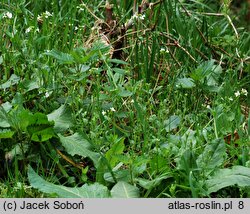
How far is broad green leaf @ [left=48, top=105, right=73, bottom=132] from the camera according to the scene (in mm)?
3309

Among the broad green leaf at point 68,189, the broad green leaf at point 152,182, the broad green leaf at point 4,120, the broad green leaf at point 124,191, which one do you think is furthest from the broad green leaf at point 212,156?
the broad green leaf at point 4,120

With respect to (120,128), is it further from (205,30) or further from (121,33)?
(205,30)

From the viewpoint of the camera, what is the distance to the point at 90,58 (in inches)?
144

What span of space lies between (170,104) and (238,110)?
37 cm

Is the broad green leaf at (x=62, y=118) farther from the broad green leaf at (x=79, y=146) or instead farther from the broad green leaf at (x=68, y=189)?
the broad green leaf at (x=68, y=189)

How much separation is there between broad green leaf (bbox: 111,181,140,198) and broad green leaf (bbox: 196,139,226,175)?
300mm

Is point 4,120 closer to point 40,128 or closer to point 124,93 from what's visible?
point 40,128

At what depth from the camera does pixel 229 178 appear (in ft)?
9.77

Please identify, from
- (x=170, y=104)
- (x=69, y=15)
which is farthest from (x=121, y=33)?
(x=170, y=104)

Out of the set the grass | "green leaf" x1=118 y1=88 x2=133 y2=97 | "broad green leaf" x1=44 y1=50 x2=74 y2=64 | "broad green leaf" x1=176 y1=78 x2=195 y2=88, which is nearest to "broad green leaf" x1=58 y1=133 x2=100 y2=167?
the grass

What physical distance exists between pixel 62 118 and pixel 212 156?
2.37 feet

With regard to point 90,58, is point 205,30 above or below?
below

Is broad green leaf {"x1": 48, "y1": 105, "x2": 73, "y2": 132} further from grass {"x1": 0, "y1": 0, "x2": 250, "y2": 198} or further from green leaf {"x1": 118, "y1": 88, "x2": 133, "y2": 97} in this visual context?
green leaf {"x1": 118, "y1": 88, "x2": 133, "y2": 97}

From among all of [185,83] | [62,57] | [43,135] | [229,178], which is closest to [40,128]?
[43,135]
